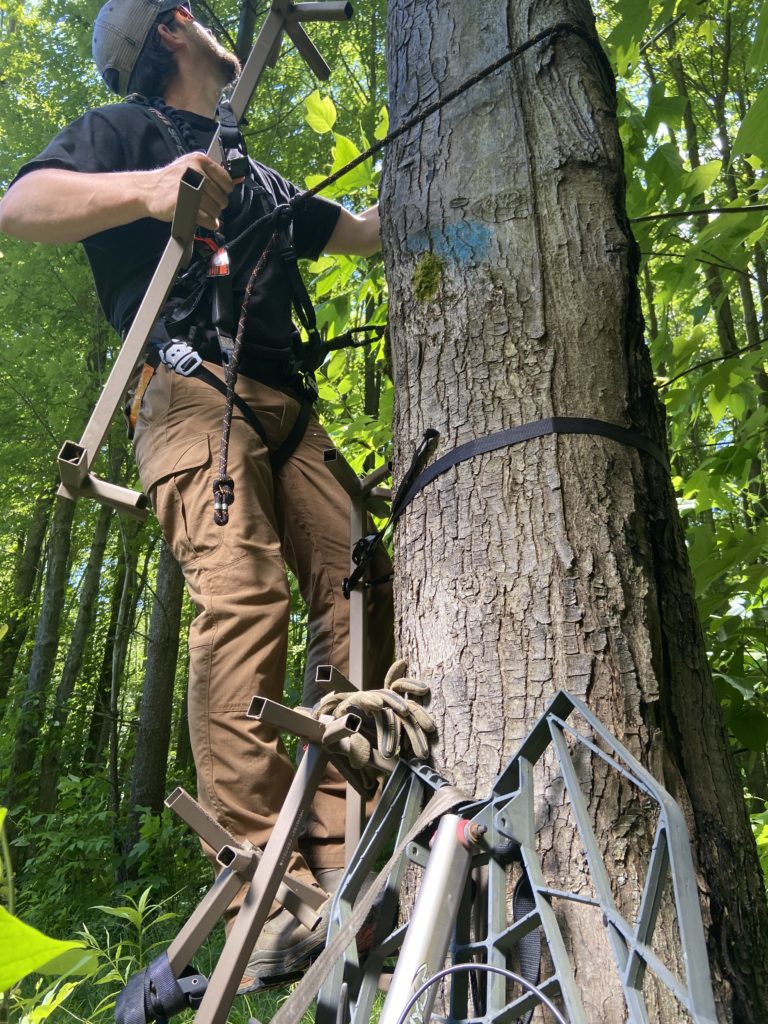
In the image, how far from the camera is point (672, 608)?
139 centimetres

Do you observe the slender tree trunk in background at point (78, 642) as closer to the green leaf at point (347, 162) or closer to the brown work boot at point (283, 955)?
the green leaf at point (347, 162)

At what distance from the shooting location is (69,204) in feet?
6.79

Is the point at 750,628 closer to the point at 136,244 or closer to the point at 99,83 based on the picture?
the point at 136,244

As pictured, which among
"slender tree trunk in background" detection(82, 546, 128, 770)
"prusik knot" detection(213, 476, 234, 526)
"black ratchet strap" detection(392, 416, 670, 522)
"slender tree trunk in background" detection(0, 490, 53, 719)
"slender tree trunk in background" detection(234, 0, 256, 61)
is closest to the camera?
"black ratchet strap" detection(392, 416, 670, 522)

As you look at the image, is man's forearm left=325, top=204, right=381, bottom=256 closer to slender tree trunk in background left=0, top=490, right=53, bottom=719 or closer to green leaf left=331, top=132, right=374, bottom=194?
green leaf left=331, top=132, right=374, bottom=194

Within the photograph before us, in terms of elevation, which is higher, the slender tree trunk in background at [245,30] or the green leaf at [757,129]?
the slender tree trunk in background at [245,30]

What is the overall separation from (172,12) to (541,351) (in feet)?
6.96

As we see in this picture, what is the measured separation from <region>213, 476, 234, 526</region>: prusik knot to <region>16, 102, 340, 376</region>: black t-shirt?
0.58 m

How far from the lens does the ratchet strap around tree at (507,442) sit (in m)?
1.41

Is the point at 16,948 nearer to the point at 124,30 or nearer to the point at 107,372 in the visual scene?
the point at 124,30

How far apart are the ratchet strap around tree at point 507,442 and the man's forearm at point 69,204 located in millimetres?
1000

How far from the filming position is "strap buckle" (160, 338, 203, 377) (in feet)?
6.94

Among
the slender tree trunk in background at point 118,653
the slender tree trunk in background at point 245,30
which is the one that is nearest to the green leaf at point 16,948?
the slender tree trunk in background at point 245,30

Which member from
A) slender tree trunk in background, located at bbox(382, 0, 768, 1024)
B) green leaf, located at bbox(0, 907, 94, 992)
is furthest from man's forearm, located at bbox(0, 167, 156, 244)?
green leaf, located at bbox(0, 907, 94, 992)
